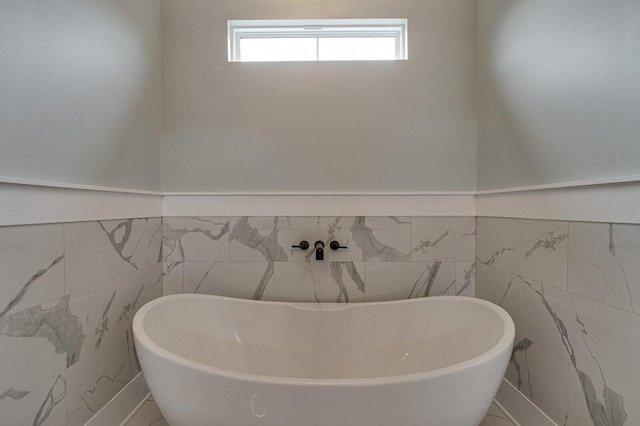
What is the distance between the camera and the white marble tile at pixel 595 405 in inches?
31.3

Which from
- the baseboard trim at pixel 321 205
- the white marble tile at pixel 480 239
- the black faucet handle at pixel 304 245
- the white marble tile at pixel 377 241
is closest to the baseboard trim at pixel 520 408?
the white marble tile at pixel 480 239

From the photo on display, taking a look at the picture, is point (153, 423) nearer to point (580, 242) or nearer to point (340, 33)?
point (580, 242)

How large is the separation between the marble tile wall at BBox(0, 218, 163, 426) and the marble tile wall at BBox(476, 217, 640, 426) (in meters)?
1.70

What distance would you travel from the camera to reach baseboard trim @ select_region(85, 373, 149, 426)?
1109 millimetres

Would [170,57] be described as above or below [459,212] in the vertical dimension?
above

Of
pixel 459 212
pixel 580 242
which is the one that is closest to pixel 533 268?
pixel 580 242

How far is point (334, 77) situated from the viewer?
62.1 inches

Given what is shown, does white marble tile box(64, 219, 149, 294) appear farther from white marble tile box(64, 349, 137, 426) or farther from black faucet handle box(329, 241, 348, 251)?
black faucet handle box(329, 241, 348, 251)

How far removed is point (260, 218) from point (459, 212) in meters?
1.10

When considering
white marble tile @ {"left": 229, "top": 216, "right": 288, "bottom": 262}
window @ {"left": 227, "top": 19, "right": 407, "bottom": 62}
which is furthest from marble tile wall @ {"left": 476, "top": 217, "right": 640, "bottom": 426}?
window @ {"left": 227, "top": 19, "right": 407, "bottom": 62}

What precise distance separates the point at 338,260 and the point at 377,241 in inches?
9.4

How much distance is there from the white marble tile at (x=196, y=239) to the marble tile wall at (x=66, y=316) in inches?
8.4

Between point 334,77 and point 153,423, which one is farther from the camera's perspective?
point 334,77

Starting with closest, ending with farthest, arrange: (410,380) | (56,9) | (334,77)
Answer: (410,380)
(56,9)
(334,77)
